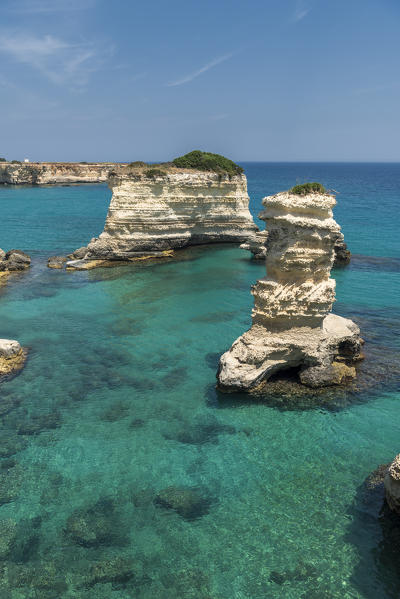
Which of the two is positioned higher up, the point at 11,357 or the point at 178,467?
the point at 11,357

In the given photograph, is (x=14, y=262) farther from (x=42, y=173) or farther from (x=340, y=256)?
(x=42, y=173)

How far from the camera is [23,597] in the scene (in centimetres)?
911

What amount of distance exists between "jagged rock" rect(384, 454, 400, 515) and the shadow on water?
408 millimetres

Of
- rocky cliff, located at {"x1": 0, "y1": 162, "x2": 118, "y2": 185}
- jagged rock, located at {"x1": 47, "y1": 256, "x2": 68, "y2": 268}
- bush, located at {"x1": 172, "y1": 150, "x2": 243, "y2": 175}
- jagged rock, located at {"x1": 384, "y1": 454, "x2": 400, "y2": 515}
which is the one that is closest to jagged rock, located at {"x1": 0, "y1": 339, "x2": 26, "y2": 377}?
jagged rock, located at {"x1": 384, "y1": 454, "x2": 400, "y2": 515}

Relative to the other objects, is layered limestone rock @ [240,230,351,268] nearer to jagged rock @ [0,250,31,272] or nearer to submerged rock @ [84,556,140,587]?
jagged rock @ [0,250,31,272]

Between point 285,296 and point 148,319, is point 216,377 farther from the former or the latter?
point 148,319

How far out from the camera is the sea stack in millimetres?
36219

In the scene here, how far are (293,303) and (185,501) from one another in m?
8.74

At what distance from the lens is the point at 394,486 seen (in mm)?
10734

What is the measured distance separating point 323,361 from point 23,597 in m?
12.5

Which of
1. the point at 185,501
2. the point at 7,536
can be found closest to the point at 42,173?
the point at 7,536

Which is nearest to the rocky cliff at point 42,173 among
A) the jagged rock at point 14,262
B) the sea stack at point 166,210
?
the sea stack at point 166,210

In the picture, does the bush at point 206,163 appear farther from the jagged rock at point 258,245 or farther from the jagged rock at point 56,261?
the jagged rock at point 56,261

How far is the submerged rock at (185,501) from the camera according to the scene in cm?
1134
